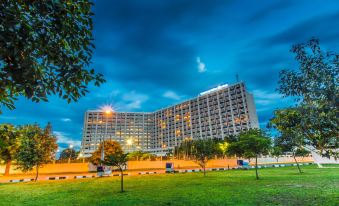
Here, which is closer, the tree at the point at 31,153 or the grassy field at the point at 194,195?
the grassy field at the point at 194,195

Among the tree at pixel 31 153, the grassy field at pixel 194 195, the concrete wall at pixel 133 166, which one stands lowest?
the concrete wall at pixel 133 166

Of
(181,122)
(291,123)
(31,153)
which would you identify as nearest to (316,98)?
(291,123)

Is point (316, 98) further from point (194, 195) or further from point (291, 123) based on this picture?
point (194, 195)

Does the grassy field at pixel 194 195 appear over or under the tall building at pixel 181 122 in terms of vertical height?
under

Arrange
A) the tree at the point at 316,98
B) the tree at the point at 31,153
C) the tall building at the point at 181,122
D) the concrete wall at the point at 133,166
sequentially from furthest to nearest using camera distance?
the tall building at the point at 181,122 → the concrete wall at the point at 133,166 → the tree at the point at 31,153 → the tree at the point at 316,98

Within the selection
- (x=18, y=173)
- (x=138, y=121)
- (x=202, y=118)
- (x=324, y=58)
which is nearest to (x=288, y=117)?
(x=324, y=58)

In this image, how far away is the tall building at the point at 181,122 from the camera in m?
118

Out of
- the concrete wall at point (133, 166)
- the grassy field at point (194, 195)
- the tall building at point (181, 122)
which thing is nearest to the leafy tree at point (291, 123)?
the grassy field at point (194, 195)

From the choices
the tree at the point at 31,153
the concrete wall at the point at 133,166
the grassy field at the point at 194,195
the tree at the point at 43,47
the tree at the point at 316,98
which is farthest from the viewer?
the concrete wall at the point at 133,166

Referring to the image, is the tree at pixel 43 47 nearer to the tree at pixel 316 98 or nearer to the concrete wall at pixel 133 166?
the tree at pixel 316 98

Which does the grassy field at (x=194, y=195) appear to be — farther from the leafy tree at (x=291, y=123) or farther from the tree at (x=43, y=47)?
the tree at (x=43, y=47)

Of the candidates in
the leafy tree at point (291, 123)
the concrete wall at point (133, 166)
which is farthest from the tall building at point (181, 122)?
the leafy tree at point (291, 123)

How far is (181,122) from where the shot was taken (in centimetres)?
15375

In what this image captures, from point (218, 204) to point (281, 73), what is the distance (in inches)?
286
